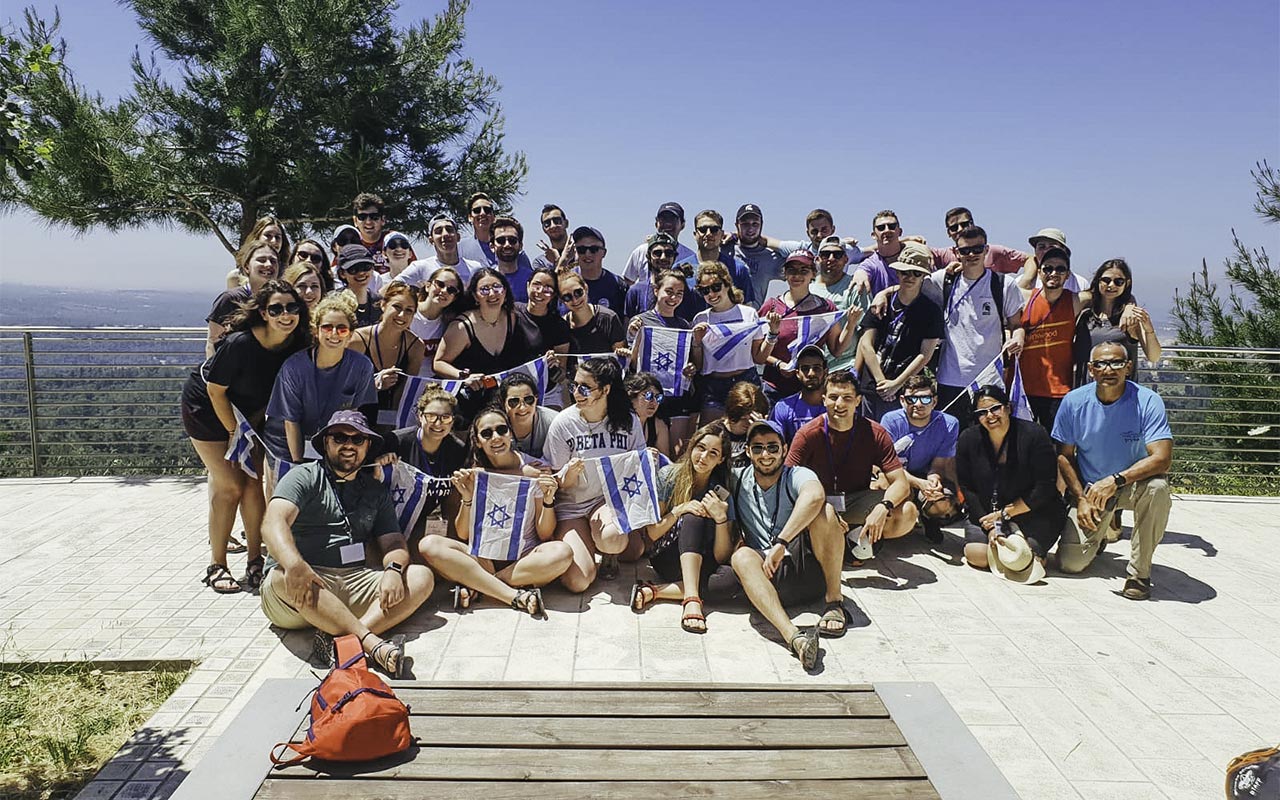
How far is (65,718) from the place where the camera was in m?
4.30

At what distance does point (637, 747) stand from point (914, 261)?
489 cm

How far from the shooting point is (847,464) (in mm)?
6125

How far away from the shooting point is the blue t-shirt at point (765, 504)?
534 cm

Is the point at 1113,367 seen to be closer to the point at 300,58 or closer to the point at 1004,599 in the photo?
the point at 1004,599

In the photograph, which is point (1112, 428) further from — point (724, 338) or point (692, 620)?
point (692, 620)

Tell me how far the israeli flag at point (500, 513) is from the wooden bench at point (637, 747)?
172 centimetres

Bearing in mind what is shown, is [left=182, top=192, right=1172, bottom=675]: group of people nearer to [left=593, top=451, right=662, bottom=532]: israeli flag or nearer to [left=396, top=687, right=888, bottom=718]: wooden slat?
[left=593, top=451, right=662, bottom=532]: israeli flag

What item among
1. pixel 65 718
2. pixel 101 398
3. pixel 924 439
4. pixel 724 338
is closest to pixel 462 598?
pixel 65 718

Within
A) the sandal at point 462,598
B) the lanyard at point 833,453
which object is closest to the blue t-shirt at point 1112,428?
the lanyard at point 833,453

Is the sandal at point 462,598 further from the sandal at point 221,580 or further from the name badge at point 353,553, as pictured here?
the sandal at point 221,580

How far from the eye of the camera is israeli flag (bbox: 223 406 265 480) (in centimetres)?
552

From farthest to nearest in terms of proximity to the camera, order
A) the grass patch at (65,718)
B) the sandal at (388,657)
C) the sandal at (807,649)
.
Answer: the sandal at (807,649), the sandal at (388,657), the grass patch at (65,718)

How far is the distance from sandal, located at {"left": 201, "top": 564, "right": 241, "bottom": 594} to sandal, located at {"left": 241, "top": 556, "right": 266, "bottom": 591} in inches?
2.6

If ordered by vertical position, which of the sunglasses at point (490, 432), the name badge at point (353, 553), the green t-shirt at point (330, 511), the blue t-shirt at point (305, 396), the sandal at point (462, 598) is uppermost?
the blue t-shirt at point (305, 396)
